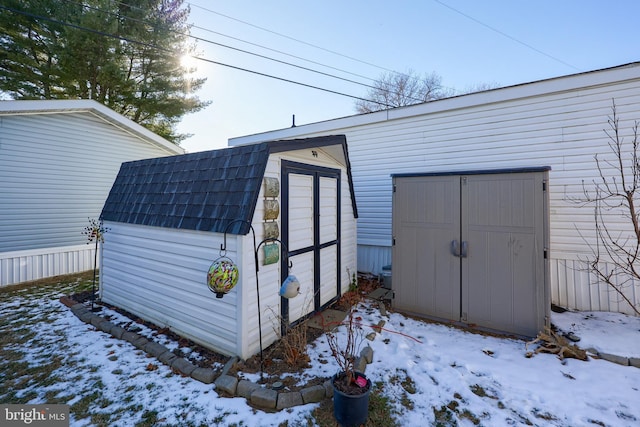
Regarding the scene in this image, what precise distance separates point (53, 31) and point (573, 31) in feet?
52.8

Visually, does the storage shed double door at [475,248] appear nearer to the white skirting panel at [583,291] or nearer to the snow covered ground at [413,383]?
the snow covered ground at [413,383]

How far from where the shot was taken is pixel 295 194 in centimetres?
390

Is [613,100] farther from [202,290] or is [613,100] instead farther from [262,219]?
[202,290]

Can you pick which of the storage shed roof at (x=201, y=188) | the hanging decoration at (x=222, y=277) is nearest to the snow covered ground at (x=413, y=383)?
the hanging decoration at (x=222, y=277)

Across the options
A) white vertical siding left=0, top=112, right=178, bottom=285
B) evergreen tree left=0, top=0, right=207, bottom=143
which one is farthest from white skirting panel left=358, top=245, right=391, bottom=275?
evergreen tree left=0, top=0, right=207, bottom=143

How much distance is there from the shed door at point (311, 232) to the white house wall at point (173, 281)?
779mm

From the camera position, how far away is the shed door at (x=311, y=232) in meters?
3.82

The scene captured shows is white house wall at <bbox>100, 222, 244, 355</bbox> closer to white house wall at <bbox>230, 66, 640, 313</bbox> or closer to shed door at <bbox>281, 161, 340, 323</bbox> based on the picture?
shed door at <bbox>281, 161, 340, 323</bbox>

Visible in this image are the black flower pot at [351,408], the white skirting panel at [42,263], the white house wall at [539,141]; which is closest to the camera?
the black flower pot at [351,408]

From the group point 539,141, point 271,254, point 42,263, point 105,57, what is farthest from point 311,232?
point 105,57

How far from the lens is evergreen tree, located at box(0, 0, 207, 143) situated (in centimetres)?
928

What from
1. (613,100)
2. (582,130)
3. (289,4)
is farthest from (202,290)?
(289,4)

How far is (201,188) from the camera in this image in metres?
3.72

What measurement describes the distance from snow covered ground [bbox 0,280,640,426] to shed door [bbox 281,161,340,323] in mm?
805
